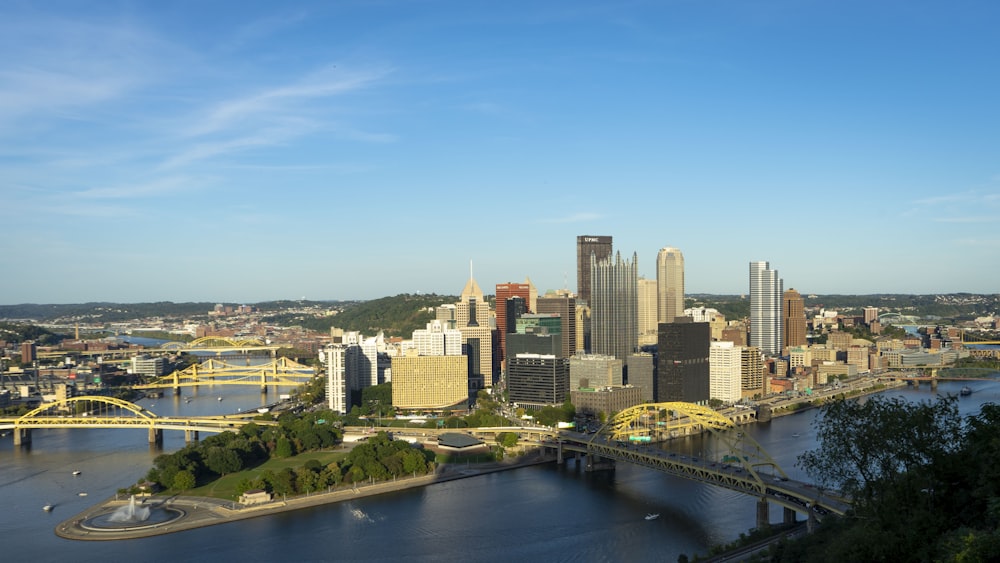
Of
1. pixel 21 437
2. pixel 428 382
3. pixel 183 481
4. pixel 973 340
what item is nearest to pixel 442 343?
pixel 428 382

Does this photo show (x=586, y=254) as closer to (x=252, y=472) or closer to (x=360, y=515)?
(x=252, y=472)

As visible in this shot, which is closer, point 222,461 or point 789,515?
point 789,515

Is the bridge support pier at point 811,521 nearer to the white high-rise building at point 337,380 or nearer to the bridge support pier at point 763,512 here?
the bridge support pier at point 763,512

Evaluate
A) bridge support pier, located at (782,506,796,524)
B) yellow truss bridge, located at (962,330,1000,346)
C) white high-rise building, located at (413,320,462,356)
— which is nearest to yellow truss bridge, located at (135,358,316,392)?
white high-rise building, located at (413,320,462,356)

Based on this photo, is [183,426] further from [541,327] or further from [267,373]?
[267,373]

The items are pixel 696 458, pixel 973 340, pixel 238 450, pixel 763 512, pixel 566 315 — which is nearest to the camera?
pixel 763 512
